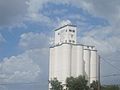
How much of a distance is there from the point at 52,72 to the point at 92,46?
2411 cm

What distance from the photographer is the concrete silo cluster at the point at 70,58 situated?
555 feet

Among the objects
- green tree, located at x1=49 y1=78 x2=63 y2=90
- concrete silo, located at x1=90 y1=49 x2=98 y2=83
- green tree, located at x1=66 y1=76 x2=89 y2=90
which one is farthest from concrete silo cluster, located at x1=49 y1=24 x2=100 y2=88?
green tree, located at x1=66 y1=76 x2=89 y2=90

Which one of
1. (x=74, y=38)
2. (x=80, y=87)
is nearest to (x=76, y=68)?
(x=74, y=38)

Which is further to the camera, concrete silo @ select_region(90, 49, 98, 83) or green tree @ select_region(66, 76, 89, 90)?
concrete silo @ select_region(90, 49, 98, 83)

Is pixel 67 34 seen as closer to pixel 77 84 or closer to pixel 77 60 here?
pixel 77 60

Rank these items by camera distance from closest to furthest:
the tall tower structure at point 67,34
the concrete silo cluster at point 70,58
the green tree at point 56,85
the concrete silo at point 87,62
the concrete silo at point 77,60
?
the green tree at point 56,85 → the concrete silo cluster at point 70,58 → the concrete silo at point 77,60 → the tall tower structure at point 67,34 → the concrete silo at point 87,62

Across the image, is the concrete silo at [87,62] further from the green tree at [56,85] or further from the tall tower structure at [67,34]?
the green tree at [56,85]

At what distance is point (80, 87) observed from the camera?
137 meters

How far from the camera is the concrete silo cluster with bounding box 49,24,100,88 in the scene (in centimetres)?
16925

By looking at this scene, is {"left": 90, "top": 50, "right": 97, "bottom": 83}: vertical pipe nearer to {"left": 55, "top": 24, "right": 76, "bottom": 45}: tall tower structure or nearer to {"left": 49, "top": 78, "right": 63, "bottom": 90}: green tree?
{"left": 55, "top": 24, "right": 76, "bottom": 45}: tall tower structure

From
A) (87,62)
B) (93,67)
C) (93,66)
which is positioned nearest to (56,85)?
(87,62)

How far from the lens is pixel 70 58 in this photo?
561 feet

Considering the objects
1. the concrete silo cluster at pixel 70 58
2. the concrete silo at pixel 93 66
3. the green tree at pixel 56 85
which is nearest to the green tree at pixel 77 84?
the green tree at pixel 56 85

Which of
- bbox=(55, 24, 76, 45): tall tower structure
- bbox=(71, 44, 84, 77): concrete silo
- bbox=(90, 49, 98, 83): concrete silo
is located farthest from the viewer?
bbox=(90, 49, 98, 83): concrete silo
